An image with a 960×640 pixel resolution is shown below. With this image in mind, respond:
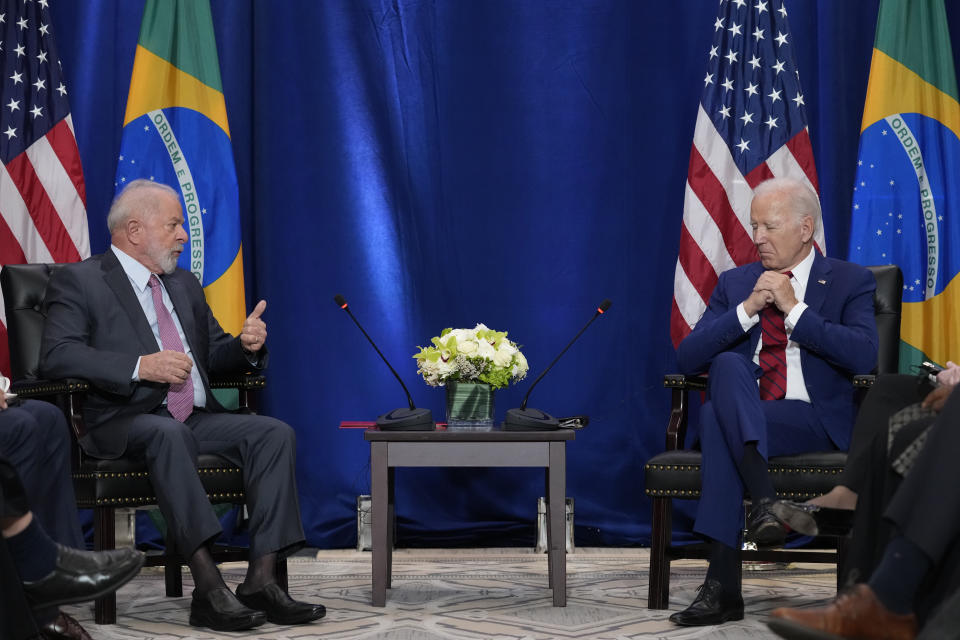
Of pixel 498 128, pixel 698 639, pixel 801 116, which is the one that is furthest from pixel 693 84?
pixel 698 639

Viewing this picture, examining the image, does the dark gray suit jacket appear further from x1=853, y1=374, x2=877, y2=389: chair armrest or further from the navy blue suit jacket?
x1=853, y1=374, x2=877, y2=389: chair armrest

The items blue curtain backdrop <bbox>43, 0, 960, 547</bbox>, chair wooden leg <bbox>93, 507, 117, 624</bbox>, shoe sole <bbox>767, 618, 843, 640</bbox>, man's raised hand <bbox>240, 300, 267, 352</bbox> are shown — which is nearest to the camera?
shoe sole <bbox>767, 618, 843, 640</bbox>

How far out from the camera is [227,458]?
313cm

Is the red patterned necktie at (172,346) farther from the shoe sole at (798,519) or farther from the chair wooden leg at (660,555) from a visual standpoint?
the shoe sole at (798,519)

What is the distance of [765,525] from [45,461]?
6.05 ft

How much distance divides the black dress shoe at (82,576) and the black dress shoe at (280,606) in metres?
0.65

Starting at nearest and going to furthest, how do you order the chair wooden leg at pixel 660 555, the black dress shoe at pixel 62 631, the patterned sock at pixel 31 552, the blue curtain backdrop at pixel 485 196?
the patterned sock at pixel 31 552 < the black dress shoe at pixel 62 631 < the chair wooden leg at pixel 660 555 < the blue curtain backdrop at pixel 485 196

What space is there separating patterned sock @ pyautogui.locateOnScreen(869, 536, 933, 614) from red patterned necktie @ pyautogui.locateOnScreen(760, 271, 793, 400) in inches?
55.4

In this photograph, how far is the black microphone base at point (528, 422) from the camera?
10.5 ft

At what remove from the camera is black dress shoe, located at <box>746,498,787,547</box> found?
275 cm

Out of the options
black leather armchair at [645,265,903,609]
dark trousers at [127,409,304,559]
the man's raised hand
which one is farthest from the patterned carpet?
the man's raised hand

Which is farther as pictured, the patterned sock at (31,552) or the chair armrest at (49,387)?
the chair armrest at (49,387)

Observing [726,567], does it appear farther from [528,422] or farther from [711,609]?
[528,422]

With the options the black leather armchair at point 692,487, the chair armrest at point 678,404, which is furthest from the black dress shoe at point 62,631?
the chair armrest at point 678,404
